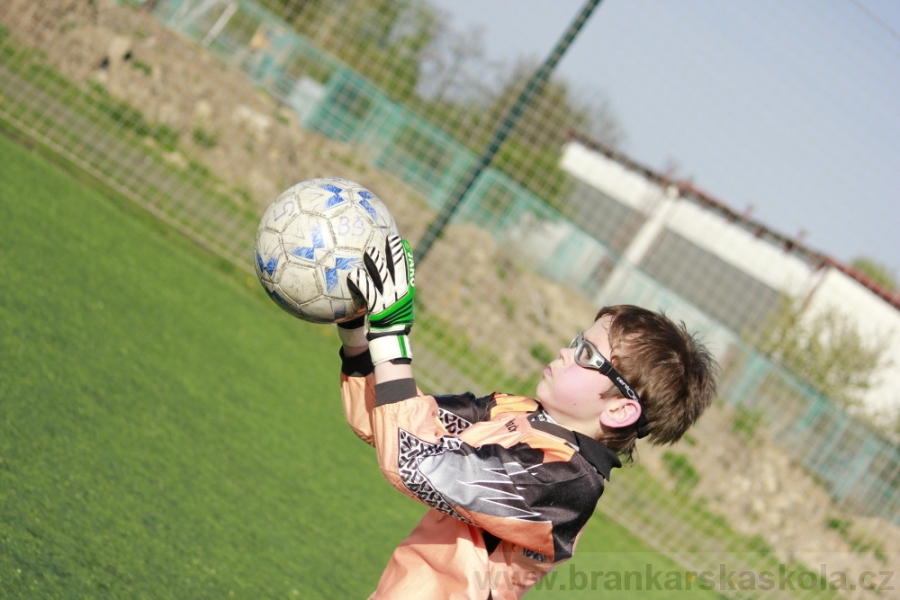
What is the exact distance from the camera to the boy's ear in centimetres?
206

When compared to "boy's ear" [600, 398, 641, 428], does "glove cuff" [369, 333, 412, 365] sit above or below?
below

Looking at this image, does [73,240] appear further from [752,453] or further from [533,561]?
[752,453]

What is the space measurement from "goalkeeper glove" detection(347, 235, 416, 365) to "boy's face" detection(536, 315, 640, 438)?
0.40 meters

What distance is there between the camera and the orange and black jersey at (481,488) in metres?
1.84

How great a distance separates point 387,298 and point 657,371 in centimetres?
71

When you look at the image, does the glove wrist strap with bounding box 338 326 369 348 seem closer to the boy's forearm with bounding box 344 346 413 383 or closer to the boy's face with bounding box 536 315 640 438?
the boy's forearm with bounding box 344 346 413 383

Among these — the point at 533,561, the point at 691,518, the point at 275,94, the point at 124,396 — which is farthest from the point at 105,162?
the point at 533,561

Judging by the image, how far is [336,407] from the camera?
20.7 feet

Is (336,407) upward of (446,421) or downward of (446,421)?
downward

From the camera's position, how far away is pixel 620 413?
6.77ft

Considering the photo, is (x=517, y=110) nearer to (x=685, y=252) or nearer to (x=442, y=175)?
(x=442, y=175)

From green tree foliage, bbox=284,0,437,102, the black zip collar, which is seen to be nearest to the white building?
green tree foliage, bbox=284,0,437,102

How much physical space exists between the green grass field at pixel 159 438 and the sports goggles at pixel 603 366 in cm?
191

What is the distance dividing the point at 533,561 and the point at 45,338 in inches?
137
